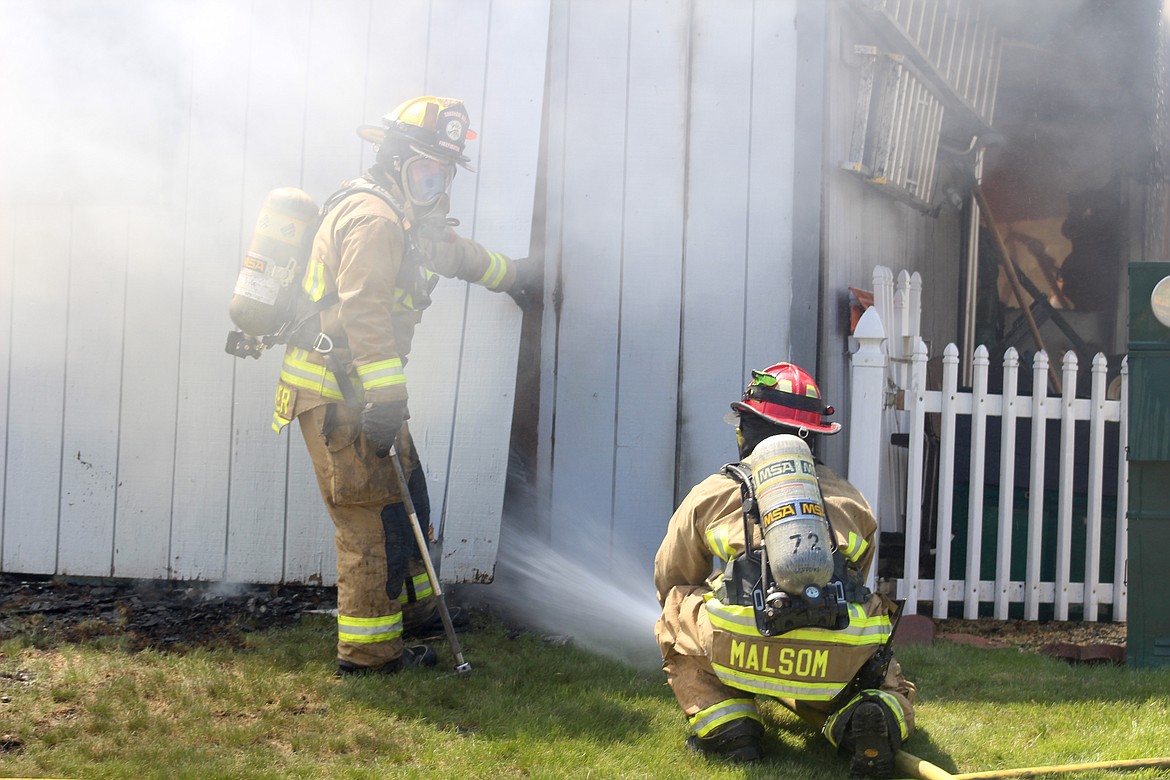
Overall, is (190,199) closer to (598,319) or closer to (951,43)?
(598,319)

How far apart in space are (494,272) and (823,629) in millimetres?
2190

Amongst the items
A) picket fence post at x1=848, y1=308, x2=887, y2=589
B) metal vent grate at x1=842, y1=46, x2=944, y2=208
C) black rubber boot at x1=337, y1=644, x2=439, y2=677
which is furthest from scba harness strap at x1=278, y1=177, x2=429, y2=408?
metal vent grate at x1=842, y1=46, x2=944, y2=208

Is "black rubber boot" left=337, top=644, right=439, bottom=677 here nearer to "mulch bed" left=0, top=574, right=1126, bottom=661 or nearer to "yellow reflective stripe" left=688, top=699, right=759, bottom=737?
"mulch bed" left=0, top=574, right=1126, bottom=661

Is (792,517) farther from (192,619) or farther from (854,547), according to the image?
(192,619)

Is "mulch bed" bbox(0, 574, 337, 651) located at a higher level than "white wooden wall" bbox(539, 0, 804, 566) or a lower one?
lower

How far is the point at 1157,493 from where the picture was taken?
3.90 metres

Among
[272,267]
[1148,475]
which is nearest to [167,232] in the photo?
[272,267]

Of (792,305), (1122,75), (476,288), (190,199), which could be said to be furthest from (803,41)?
(1122,75)

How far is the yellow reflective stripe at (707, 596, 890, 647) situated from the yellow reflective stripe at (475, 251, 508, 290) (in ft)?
6.47

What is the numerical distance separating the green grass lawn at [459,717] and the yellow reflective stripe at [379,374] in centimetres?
99

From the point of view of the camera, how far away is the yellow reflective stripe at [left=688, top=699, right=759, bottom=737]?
2857mm

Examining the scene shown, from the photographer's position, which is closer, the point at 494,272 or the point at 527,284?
the point at 494,272

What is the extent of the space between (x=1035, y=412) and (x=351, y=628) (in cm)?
304

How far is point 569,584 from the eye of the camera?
470 cm
